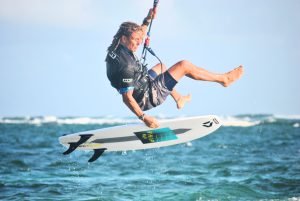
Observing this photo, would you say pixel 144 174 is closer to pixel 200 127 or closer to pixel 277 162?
pixel 277 162

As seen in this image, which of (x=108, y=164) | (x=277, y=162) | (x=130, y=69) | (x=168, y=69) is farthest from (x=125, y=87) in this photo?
(x=277, y=162)

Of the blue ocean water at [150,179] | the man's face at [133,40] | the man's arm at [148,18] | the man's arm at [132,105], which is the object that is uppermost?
the man's arm at [148,18]

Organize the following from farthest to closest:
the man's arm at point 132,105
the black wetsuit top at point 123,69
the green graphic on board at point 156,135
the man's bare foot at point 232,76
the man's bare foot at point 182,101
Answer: the green graphic on board at point 156,135
the man's bare foot at point 182,101
the man's bare foot at point 232,76
the man's arm at point 132,105
the black wetsuit top at point 123,69

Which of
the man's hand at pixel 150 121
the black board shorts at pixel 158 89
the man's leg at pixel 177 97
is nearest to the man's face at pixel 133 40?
the black board shorts at pixel 158 89

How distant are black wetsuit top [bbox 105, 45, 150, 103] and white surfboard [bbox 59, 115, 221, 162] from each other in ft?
5.26

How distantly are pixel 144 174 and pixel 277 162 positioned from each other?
6.99m

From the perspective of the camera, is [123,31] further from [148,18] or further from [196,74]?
[196,74]

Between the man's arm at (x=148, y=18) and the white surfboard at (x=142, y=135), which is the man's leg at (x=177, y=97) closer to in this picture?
the white surfboard at (x=142, y=135)

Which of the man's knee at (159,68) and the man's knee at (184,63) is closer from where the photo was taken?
the man's knee at (184,63)

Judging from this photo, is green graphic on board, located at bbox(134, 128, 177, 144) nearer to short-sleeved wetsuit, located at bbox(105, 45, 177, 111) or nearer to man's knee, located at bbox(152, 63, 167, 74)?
short-sleeved wetsuit, located at bbox(105, 45, 177, 111)

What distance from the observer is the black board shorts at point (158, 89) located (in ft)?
29.5

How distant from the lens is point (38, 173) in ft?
62.0

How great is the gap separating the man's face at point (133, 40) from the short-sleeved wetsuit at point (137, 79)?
7cm

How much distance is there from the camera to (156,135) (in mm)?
10359
